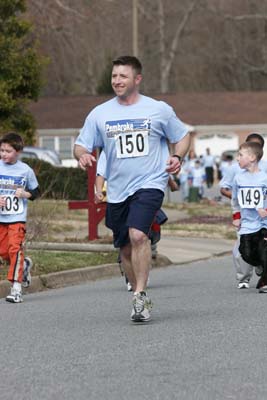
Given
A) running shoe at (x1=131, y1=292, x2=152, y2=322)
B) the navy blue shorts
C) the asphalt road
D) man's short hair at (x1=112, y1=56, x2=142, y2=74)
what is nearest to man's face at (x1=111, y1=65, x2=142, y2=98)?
man's short hair at (x1=112, y1=56, x2=142, y2=74)

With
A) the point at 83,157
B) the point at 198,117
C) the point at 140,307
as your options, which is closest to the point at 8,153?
the point at 83,157

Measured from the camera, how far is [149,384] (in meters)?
7.21

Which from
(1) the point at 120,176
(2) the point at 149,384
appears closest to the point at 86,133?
(1) the point at 120,176

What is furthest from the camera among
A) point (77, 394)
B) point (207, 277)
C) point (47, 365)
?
point (207, 277)

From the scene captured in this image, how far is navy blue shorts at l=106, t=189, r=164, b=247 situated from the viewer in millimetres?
9898

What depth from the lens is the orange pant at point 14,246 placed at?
39.8 feet

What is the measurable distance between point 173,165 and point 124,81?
80 cm

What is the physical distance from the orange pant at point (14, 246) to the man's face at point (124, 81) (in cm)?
260

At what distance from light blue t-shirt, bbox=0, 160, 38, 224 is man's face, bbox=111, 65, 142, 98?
2412mm

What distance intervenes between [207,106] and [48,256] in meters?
50.8

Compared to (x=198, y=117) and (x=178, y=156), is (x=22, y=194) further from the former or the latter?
(x=198, y=117)

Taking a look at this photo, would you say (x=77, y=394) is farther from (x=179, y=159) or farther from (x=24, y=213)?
(x=24, y=213)

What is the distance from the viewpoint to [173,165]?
390 inches

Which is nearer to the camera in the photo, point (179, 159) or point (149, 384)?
point (149, 384)
